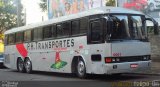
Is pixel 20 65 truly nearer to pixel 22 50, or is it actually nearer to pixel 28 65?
pixel 22 50

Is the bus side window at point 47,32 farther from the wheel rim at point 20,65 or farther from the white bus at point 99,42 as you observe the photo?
the wheel rim at point 20,65

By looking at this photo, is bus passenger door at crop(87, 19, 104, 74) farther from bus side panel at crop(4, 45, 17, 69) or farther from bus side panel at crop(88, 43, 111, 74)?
bus side panel at crop(4, 45, 17, 69)

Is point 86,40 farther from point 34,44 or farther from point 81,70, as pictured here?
point 34,44

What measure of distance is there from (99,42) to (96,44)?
25 centimetres

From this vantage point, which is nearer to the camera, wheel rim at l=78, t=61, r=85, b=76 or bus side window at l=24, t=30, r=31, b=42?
wheel rim at l=78, t=61, r=85, b=76

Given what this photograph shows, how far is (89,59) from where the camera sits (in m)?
18.4

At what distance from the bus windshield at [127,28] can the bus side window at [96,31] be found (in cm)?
65

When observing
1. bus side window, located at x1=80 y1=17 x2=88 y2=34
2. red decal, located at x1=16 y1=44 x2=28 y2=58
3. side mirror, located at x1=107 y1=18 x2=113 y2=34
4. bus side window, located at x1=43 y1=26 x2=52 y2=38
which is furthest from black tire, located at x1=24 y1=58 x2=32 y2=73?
side mirror, located at x1=107 y1=18 x2=113 y2=34

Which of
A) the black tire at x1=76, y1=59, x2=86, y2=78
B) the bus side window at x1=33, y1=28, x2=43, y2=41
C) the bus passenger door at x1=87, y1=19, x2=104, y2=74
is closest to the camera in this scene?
the bus passenger door at x1=87, y1=19, x2=104, y2=74

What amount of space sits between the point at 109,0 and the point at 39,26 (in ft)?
61.4

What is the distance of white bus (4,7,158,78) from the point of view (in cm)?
1744

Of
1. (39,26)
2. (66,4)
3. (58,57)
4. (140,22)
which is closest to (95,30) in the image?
(140,22)

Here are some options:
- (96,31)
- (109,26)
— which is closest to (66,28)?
(96,31)

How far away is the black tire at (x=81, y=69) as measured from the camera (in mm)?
18991
